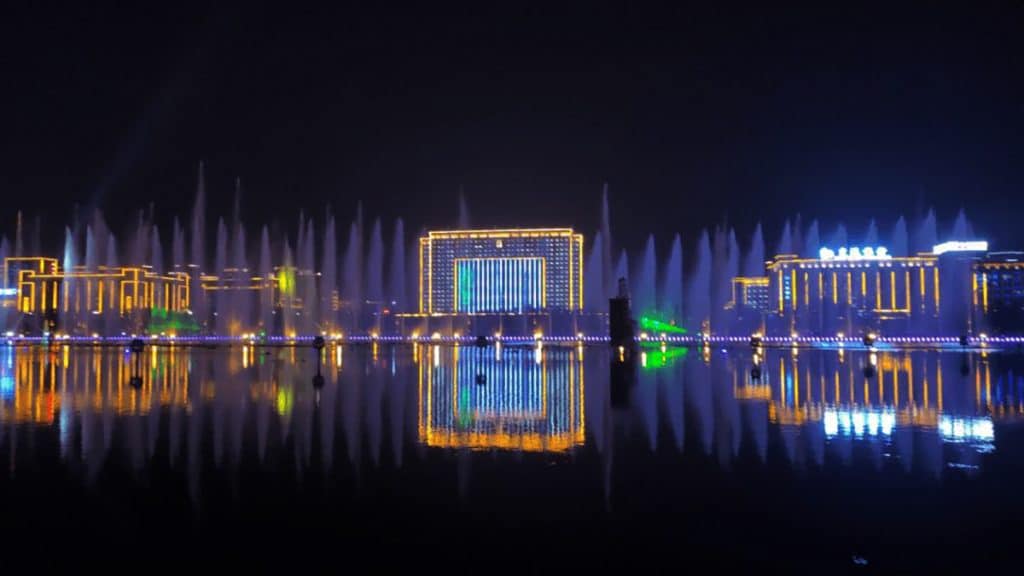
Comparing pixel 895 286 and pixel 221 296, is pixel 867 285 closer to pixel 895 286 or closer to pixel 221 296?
pixel 895 286

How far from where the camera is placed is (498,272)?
9769cm

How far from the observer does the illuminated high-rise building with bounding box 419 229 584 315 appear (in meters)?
95.5

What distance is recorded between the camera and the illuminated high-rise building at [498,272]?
313 ft

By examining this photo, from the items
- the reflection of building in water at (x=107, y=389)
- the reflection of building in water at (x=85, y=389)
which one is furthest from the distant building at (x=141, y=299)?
the reflection of building in water at (x=107, y=389)

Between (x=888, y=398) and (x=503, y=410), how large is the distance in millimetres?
8506

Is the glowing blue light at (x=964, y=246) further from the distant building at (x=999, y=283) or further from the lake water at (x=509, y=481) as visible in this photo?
the lake water at (x=509, y=481)

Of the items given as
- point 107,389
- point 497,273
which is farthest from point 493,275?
point 107,389

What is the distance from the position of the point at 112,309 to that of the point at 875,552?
66.6 metres

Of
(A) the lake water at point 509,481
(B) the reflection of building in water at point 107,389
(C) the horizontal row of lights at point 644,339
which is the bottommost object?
(A) the lake water at point 509,481

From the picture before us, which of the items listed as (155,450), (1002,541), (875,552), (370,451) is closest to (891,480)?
(1002,541)

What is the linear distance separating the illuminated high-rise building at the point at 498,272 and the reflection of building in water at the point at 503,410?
7131 cm

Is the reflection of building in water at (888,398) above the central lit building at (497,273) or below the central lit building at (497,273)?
below

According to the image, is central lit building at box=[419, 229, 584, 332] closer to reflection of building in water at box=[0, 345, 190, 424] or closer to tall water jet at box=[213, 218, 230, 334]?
tall water jet at box=[213, 218, 230, 334]

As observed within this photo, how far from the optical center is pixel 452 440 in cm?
1069
